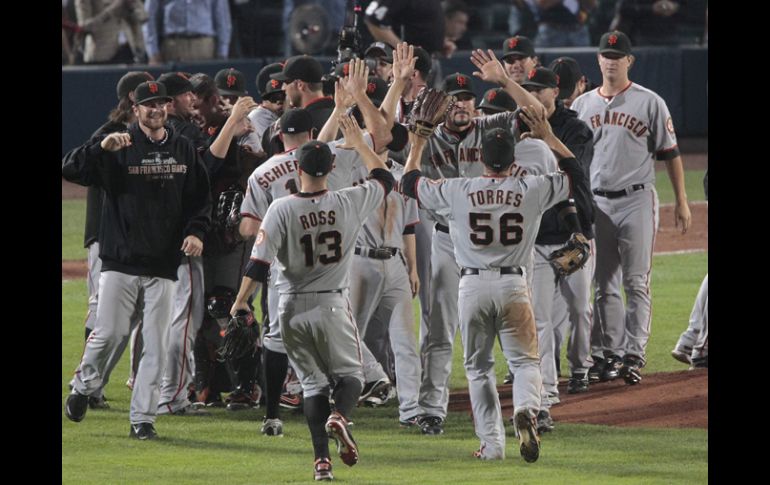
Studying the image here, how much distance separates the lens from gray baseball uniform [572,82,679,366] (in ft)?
31.5

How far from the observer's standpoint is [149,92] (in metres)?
Result: 7.99

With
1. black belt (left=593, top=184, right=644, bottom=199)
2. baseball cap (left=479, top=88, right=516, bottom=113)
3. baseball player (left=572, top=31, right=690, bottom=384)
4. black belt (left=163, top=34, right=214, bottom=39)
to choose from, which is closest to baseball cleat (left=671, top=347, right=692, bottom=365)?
baseball player (left=572, top=31, right=690, bottom=384)

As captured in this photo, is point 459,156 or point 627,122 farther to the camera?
point 627,122

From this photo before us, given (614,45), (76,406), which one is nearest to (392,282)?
(76,406)

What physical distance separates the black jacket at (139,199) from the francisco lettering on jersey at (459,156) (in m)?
1.36

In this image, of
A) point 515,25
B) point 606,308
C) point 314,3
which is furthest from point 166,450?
point 515,25

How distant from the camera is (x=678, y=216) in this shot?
9.59 metres

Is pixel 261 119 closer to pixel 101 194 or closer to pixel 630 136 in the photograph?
pixel 101 194

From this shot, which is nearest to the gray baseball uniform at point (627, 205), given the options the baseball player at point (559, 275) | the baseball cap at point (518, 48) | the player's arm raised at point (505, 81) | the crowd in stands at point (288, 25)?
the baseball player at point (559, 275)

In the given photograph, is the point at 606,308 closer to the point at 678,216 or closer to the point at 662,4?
the point at 678,216

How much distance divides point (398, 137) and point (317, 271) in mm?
1285

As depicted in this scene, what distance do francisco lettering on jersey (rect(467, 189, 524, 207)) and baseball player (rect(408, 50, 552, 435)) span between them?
81 centimetres

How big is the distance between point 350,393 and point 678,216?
333 centimetres

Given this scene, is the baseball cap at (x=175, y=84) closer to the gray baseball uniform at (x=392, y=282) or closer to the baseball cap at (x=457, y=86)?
the gray baseball uniform at (x=392, y=282)
